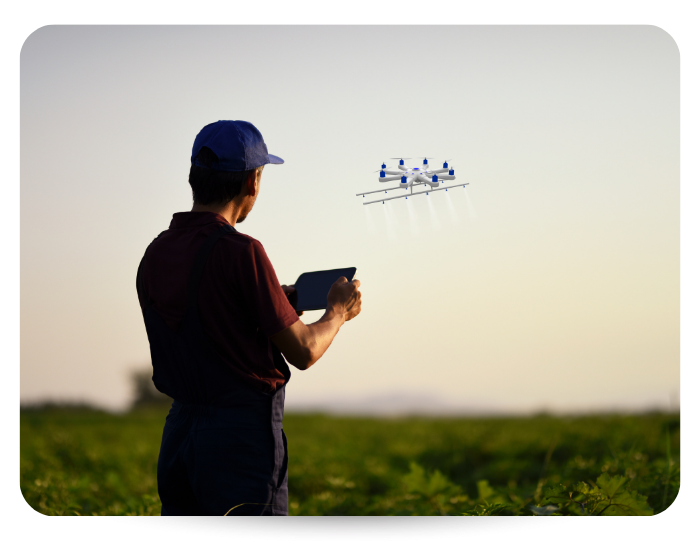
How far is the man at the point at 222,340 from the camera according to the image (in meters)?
2.33

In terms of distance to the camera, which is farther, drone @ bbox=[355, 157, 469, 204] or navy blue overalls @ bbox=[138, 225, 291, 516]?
drone @ bbox=[355, 157, 469, 204]

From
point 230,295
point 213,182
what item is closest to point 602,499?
point 230,295

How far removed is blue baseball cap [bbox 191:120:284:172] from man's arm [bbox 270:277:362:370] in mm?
560

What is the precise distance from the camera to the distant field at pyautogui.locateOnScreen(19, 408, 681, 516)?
349 cm

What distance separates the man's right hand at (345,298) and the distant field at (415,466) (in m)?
1.24

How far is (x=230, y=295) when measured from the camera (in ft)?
7.66

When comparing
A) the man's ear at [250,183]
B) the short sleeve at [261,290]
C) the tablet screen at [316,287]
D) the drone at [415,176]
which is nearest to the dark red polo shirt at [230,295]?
the short sleeve at [261,290]

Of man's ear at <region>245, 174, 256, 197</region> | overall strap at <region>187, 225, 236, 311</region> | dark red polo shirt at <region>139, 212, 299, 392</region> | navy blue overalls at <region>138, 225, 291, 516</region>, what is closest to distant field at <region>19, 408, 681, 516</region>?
navy blue overalls at <region>138, 225, 291, 516</region>

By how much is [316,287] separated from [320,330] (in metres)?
0.29

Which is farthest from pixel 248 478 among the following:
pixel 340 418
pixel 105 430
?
pixel 340 418

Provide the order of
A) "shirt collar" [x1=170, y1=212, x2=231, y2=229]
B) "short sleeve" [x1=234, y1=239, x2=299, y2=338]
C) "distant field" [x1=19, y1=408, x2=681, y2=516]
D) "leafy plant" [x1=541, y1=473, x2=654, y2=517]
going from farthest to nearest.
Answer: "distant field" [x1=19, y1=408, x2=681, y2=516] → "leafy plant" [x1=541, y1=473, x2=654, y2=517] → "shirt collar" [x1=170, y1=212, x2=231, y2=229] → "short sleeve" [x1=234, y1=239, x2=299, y2=338]

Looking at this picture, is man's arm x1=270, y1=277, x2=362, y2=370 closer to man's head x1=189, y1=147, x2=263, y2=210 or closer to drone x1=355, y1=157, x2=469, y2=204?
man's head x1=189, y1=147, x2=263, y2=210

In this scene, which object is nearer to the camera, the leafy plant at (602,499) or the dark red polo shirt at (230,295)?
the dark red polo shirt at (230,295)

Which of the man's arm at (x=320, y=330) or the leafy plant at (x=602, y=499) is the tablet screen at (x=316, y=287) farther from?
the leafy plant at (x=602, y=499)
